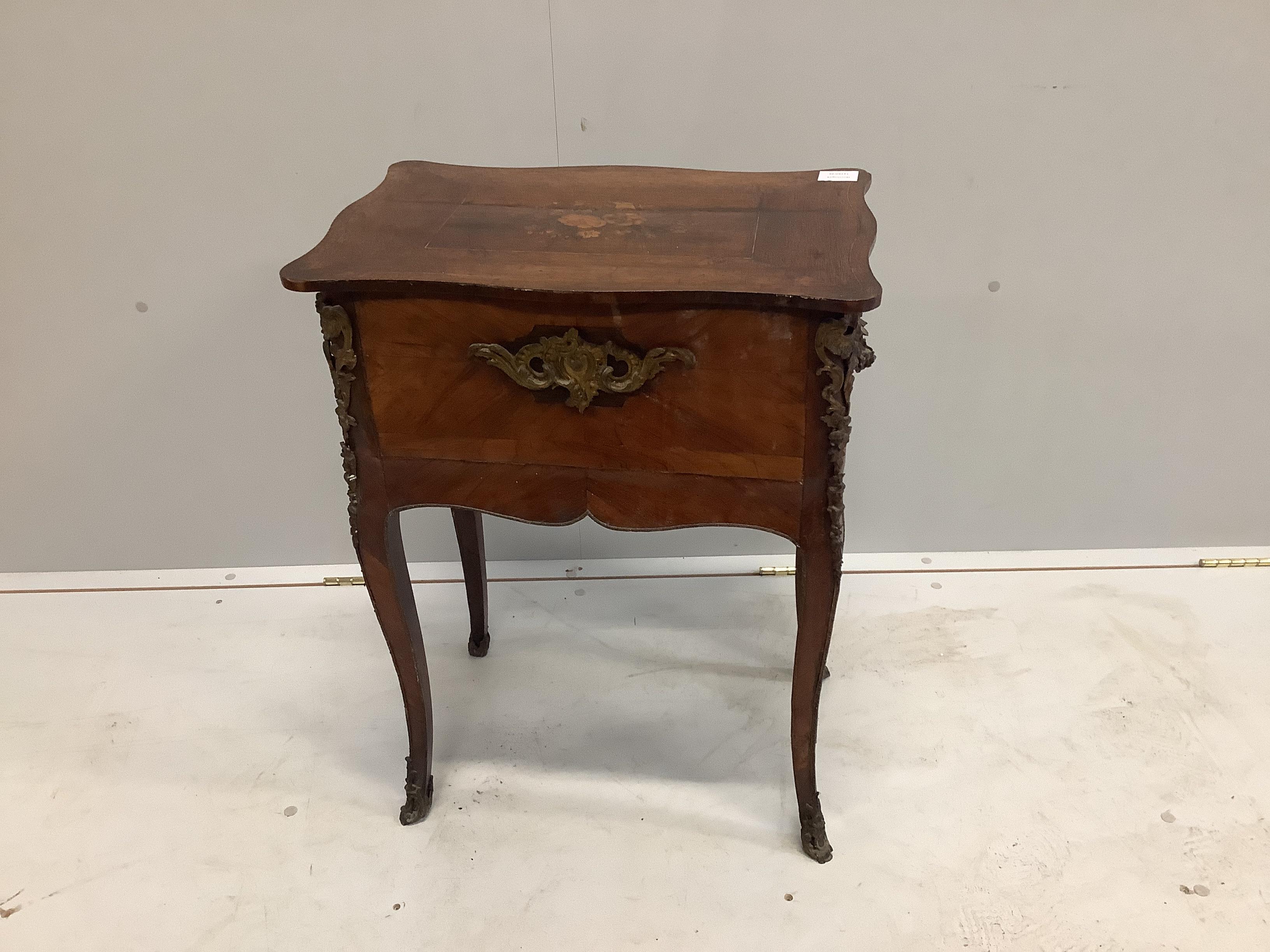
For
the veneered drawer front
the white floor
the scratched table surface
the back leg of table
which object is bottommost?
the white floor

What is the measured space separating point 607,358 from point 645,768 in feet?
2.27

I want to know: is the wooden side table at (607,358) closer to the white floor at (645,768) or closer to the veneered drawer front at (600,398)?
the veneered drawer front at (600,398)

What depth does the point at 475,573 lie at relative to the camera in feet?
5.34

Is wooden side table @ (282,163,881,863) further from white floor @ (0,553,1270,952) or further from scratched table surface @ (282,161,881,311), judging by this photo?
white floor @ (0,553,1270,952)

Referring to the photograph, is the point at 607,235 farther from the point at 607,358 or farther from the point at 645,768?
the point at 645,768

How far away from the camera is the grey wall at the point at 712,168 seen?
1457mm

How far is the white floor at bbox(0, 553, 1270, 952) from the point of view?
125 cm

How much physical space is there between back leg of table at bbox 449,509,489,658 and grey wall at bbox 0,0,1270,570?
0.72 feet

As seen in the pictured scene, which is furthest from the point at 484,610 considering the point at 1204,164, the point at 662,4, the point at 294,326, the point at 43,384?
the point at 1204,164

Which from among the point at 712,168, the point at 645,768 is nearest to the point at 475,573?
the point at 645,768

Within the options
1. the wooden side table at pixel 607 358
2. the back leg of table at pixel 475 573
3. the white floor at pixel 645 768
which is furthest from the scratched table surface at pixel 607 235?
the white floor at pixel 645 768

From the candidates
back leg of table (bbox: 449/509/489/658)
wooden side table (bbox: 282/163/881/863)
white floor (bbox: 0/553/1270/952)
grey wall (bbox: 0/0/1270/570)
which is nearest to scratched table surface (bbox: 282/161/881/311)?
wooden side table (bbox: 282/163/881/863)

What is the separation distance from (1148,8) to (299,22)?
48.7 inches

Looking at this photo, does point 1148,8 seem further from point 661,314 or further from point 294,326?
point 294,326
